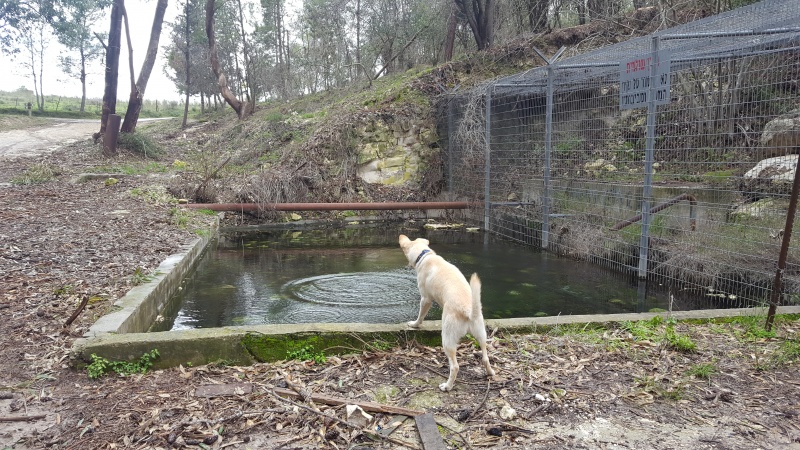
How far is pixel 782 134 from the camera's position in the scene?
6.97m

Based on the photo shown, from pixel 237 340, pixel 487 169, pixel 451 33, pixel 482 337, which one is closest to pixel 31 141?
pixel 451 33

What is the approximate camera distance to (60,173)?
39.2 ft

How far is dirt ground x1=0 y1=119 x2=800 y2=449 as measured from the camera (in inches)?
106

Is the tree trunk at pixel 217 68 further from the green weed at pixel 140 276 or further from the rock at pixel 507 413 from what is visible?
the rock at pixel 507 413

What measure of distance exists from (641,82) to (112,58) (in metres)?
15.0

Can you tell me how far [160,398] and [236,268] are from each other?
4661 mm

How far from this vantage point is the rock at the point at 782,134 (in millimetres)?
6711

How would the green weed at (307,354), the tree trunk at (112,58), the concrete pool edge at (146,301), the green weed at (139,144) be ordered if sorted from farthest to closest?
the green weed at (139,144) → the tree trunk at (112,58) → the concrete pool edge at (146,301) → the green weed at (307,354)

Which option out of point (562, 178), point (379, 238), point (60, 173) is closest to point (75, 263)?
point (379, 238)

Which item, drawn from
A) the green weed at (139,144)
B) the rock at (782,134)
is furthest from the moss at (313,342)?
the green weed at (139,144)

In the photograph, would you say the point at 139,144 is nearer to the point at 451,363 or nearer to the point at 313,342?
the point at 313,342

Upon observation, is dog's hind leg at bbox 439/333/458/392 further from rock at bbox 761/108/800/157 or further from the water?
rock at bbox 761/108/800/157

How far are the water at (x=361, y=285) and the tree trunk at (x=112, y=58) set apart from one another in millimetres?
8915

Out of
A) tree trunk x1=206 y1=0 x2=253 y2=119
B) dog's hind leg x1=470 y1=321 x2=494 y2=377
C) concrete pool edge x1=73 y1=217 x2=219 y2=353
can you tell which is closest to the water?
concrete pool edge x1=73 y1=217 x2=219 y2=353
